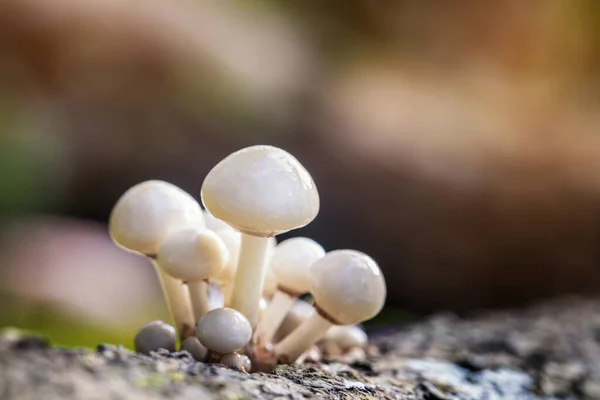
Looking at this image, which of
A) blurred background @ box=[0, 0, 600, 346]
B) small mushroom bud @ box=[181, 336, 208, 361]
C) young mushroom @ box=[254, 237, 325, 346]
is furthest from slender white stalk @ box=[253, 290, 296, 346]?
blurred background @ box=[0, 0, 600, 346]

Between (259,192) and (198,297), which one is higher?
(259,192)

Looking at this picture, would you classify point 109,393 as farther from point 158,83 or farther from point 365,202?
point 158,83

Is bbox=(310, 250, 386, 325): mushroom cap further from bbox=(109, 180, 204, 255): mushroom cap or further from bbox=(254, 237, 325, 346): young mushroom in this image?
bbox=(109, 180, 204, 255): mushroom cap

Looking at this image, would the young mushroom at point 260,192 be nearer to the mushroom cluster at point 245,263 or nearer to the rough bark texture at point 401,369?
the mushroom cluster at point 245,263

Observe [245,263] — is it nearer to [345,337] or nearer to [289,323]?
[289,323]

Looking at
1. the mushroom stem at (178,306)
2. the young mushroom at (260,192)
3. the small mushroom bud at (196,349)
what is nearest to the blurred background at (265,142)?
the mushroom stem at (178,306)

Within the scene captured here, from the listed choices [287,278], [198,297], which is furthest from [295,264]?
[198,297]
